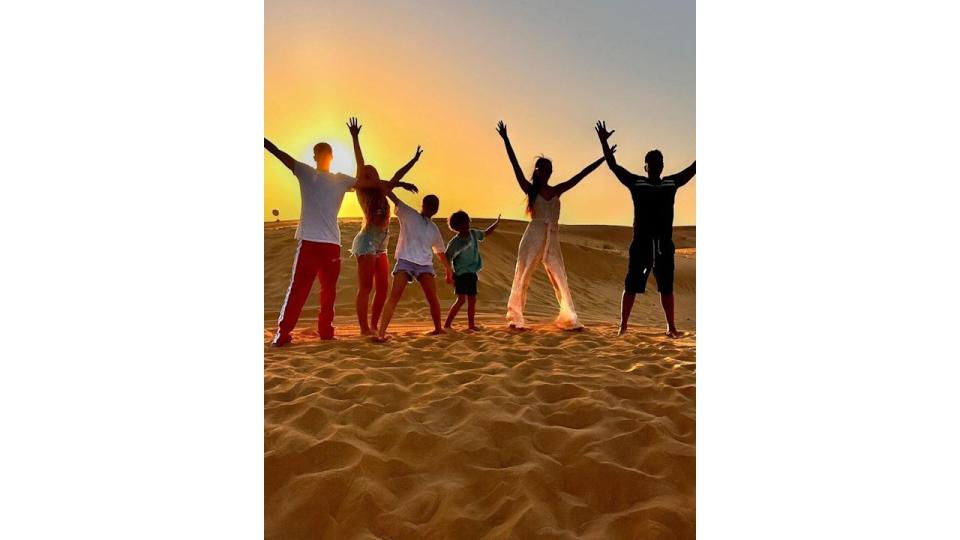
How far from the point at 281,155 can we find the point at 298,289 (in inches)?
50.9

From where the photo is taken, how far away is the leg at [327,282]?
19.7 ft

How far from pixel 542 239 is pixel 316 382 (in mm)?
3445

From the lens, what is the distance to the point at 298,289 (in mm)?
5895

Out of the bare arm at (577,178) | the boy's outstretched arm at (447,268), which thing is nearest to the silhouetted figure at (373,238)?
the boy's outstretched arm at (447,268)

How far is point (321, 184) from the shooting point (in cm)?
588

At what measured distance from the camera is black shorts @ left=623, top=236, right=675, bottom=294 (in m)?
6.24

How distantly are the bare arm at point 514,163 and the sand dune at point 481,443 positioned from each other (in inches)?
79.9

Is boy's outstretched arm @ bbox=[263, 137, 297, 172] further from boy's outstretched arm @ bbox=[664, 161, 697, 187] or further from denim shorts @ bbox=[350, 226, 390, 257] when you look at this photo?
boy's outstretched arm @ bbox=[664, 161, 697, 187]

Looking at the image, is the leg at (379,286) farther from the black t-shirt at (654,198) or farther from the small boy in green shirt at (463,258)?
the black t-shirt at (654,198)

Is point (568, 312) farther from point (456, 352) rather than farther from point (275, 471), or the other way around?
point (275, 471)

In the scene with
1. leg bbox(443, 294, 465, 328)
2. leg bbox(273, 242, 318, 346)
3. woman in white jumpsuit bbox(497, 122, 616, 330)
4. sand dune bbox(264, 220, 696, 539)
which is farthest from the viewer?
leg bbox(443, 294, 465, 328)

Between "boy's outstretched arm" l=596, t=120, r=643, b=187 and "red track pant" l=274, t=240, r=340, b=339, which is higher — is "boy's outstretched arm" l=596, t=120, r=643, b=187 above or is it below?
above

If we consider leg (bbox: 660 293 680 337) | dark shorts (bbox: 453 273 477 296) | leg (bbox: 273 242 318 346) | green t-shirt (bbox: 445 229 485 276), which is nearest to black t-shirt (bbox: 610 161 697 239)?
leg (bbox: 660 293 680 337)

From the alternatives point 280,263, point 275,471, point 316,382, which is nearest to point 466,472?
point 275,471
